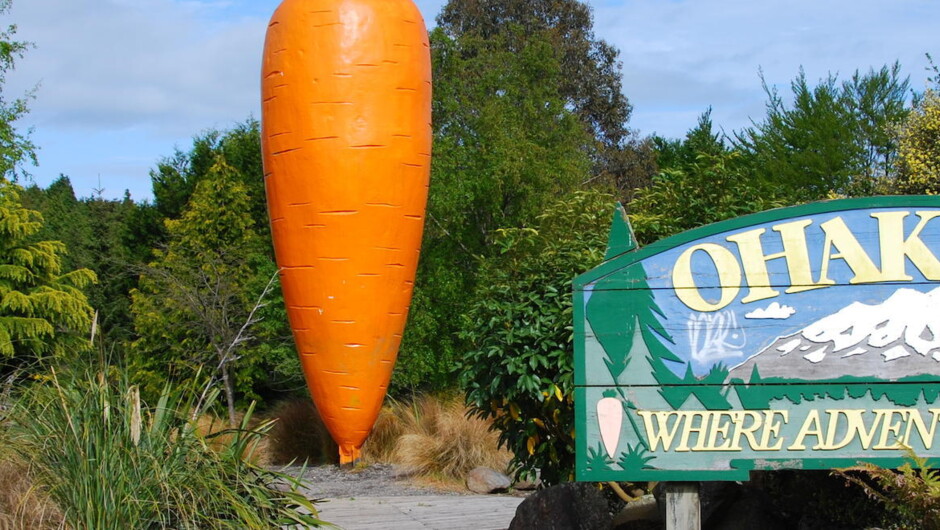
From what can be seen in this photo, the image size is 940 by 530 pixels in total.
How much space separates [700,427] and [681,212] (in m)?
3.25

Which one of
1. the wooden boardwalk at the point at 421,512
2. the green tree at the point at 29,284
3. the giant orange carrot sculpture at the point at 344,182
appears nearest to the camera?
the giant orange carrot sculpture at the point at 344,182

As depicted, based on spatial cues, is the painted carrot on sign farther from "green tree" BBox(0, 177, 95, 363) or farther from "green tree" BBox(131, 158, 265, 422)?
"green tree" BBox(0, 177, 95, 363)

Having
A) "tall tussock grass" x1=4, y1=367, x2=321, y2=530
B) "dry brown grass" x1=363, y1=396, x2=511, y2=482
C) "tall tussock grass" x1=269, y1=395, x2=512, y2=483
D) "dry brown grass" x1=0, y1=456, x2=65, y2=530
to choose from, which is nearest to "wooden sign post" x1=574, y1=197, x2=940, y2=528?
"tall tussock grass" x1=4, y1=367, x2=321, y2=530

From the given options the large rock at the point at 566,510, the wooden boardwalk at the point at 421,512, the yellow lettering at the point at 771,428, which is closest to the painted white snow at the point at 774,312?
the yellow lettering at the point at 771,428

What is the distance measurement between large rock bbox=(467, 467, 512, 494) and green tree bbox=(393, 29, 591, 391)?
2.90m

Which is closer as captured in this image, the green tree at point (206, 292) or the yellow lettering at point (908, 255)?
the yellow lettering at point (908, 255)

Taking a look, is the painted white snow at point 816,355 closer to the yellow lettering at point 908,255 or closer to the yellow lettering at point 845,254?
the yellow lettering at point 845,254

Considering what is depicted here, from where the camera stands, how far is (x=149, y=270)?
13.9 m

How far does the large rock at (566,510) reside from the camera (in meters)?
5.09

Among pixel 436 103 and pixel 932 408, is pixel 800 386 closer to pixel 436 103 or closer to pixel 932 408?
pixel 932 408

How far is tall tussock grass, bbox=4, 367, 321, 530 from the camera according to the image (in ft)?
12.6

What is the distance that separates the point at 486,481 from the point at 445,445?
1.08 metres

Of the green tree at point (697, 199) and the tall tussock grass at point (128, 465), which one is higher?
the green tree at point (697, 199)

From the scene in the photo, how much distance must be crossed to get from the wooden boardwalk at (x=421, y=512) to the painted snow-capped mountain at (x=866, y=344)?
329 cm
